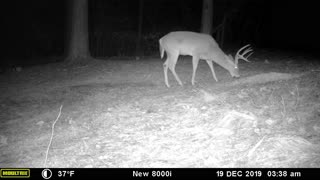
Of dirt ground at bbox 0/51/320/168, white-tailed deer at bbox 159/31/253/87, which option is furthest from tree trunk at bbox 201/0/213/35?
dirt ground at bbox 0/51/320/168

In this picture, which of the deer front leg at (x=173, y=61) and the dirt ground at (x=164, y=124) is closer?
the dirt ground at (x=164, y=124)

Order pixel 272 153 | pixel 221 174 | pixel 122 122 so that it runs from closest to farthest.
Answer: pixel 221 174
pixel 272 153
pixel 122 122

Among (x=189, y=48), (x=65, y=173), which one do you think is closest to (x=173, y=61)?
(x=189, y=48)

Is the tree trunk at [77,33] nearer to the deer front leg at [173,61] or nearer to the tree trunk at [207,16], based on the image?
the deer front leg at [173,61]

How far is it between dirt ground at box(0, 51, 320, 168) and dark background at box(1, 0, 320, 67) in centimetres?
1340

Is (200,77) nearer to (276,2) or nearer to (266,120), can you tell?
(266,120)

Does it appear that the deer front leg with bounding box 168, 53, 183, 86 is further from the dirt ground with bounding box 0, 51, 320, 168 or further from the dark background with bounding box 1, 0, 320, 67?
the dark background with bounding box 1, 0, 320, 67

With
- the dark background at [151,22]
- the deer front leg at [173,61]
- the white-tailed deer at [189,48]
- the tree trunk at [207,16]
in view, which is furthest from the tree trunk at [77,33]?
the dark background at [151,22]

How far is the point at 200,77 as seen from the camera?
980cm

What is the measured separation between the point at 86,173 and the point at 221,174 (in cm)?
165

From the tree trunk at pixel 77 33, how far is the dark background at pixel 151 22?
8.57 m

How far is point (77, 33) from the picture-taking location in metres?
12.3

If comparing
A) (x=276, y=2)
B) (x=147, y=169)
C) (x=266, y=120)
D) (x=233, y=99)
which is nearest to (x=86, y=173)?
(x=147, y=169)

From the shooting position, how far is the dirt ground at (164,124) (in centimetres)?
436
